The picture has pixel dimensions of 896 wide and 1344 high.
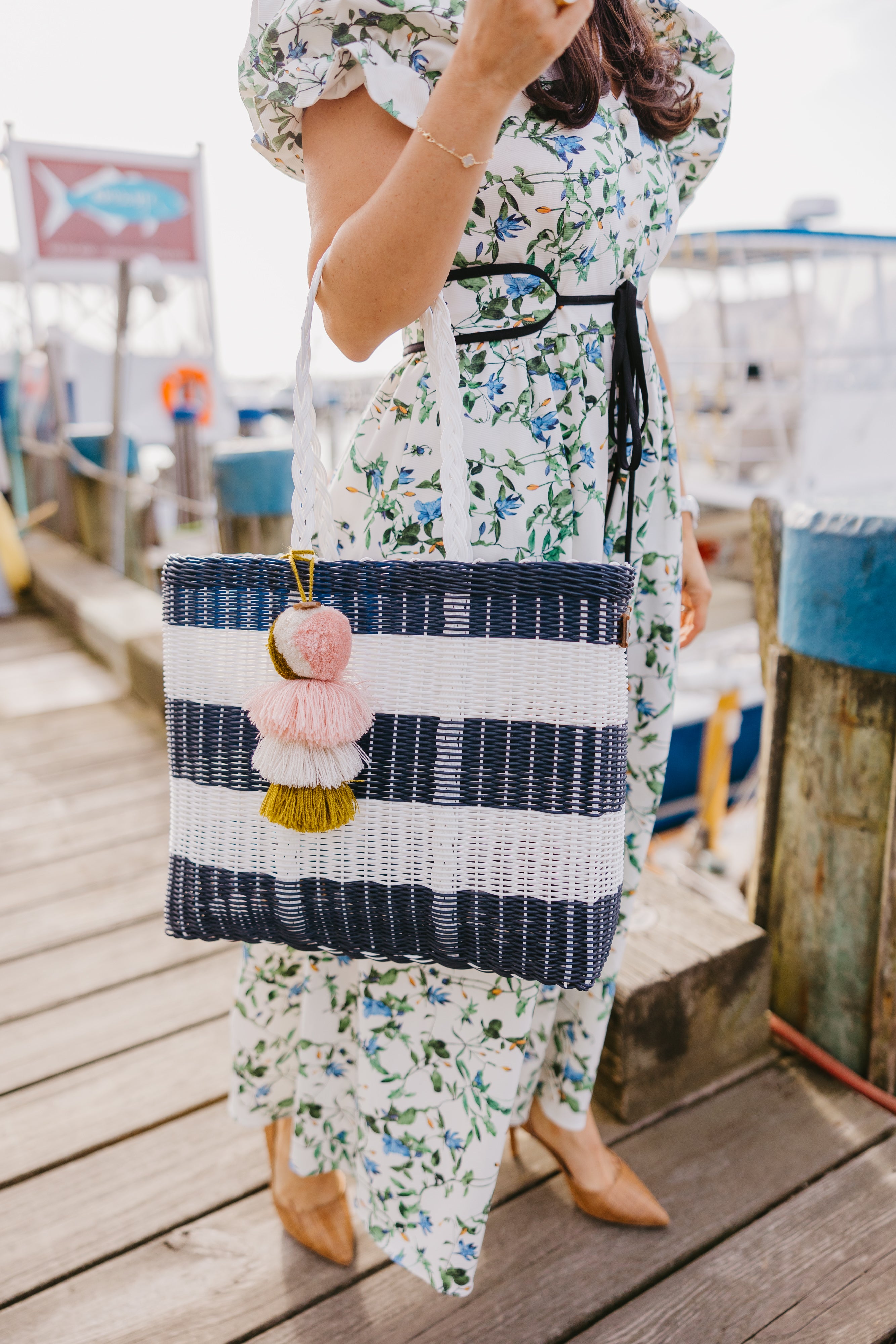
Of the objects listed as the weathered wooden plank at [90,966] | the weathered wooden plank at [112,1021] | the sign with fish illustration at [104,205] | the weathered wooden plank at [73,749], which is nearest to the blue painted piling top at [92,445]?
the sign with fish illustration at [104,205]

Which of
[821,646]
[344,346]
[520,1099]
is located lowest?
[520,1099]

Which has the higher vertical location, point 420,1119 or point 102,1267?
point 420,1119

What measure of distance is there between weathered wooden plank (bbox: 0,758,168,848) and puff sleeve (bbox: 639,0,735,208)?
1.83 m

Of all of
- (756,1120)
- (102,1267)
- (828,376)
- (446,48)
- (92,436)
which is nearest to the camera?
(446,48)

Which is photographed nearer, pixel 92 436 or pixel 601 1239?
pixel 601 1239

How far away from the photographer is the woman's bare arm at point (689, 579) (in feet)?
3.49

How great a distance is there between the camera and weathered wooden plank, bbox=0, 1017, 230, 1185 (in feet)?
3.97

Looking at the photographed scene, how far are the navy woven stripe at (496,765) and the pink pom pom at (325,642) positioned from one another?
70mm

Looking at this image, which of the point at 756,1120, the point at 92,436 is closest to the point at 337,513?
the point at 756,1120

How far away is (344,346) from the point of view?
2.59 ft

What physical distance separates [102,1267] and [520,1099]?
20.8 inches

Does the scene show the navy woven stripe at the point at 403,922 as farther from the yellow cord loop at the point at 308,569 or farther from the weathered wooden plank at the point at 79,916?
the weathered wooden plank at the point at 79,916

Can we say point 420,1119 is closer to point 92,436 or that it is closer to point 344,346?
point 344,346

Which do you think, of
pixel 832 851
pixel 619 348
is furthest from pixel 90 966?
pixel 619 348
